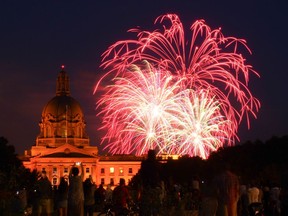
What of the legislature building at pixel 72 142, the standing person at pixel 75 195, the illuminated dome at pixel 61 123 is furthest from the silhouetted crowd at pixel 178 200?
the illuminated dome at pixel 61 123

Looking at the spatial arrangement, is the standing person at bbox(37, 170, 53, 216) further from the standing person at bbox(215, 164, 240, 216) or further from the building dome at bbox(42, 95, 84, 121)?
the building dome at bbox(42, 95, 84, 121)

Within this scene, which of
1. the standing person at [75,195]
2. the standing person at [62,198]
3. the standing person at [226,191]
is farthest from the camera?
the standing person at [62,198]

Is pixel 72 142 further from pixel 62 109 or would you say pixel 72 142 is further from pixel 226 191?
pixel 226 191

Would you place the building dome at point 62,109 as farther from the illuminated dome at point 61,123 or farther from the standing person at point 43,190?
the standing person at point 43,190

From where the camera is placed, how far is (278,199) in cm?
2758

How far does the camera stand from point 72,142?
178m

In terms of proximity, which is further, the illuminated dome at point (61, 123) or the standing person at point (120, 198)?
the illuminated dome at point (61, 123)

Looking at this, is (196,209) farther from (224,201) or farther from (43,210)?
(43,210)

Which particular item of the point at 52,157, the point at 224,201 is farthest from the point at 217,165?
the point at 52,157

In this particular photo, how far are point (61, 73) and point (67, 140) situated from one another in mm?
15522

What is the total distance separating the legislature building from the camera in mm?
173250

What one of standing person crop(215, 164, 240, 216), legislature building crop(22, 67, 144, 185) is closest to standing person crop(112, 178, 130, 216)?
standing person crop(215, 164, 240, 216)

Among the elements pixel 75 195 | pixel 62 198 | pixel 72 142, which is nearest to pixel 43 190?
pixel 62 198

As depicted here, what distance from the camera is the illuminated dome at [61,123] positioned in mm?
176500
